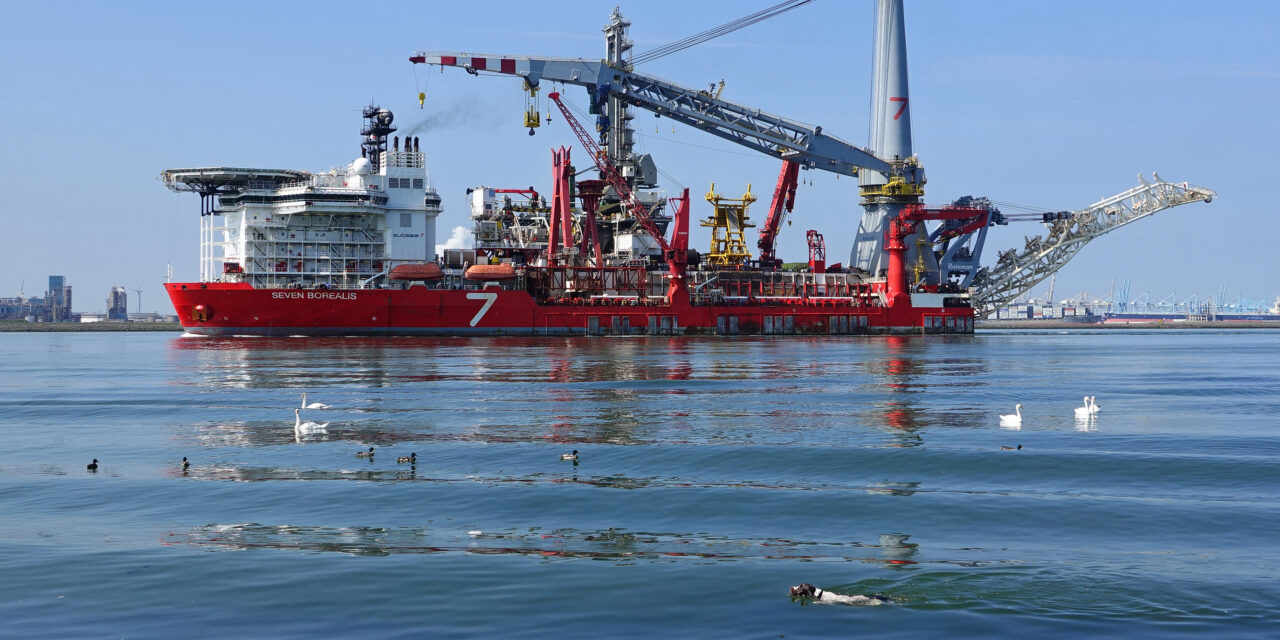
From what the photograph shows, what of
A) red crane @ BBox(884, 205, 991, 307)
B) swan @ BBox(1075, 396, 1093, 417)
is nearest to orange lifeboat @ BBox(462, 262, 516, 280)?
red crane @ BBox(884, 205, 991, 307)

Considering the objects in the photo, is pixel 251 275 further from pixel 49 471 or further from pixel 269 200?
pixel 49 471

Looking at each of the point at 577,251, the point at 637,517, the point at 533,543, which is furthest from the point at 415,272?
the point at 533,543

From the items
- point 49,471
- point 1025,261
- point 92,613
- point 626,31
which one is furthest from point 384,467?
point 1025,261

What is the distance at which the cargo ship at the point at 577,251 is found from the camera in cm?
7096

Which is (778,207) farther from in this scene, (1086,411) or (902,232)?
(1086,411)

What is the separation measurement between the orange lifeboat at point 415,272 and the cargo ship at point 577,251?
0.10m

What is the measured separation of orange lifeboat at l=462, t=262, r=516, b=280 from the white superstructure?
5227mm

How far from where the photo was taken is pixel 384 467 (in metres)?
17.5

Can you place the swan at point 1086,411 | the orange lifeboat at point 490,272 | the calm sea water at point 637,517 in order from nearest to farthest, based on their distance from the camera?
the calm sea water at point 637,517, the swan at point 1086,411, the orange lifeboat at point 490,272

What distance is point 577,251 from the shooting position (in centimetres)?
7950

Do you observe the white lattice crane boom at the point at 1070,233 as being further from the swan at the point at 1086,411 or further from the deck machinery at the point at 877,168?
the swan at the point at 1086,411

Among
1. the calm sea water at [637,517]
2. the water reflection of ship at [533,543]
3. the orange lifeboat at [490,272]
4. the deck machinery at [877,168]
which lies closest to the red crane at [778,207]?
the deck machinery at [877,168]

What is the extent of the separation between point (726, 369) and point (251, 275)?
142 feet

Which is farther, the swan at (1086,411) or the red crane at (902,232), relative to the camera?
the red crane at (902,232)
